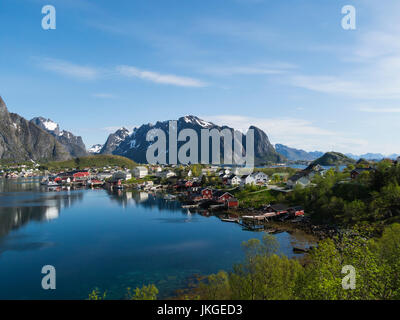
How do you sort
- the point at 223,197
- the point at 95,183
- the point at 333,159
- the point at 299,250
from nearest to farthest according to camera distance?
the point at 299,250 → the point at 223,197 → the point at 95,183 → the point at 333,159

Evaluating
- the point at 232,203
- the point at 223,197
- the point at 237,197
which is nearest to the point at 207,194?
the point at 223,197

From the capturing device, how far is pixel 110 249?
29.5 m

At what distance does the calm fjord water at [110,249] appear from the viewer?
21.2 meters

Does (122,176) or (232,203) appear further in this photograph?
(122,176)

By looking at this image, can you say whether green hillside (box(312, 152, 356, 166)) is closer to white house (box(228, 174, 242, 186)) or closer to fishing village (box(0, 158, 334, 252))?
fishing village (box(0, 158, 334, 252))

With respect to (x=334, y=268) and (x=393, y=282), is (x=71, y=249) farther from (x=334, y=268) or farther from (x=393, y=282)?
(x=393, y=282)

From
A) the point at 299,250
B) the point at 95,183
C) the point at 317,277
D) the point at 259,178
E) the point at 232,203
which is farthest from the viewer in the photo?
the point at 95,183

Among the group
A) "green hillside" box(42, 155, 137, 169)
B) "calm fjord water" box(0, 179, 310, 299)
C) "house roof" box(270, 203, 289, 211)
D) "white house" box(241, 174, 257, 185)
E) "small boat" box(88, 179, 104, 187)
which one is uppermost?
"green hillside" box(42, 155, 137, 169)

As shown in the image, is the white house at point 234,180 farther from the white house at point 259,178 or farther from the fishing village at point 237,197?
the white house at point 259,178

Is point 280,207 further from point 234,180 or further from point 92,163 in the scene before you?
point 92,163

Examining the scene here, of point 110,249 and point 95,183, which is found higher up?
point 95,183

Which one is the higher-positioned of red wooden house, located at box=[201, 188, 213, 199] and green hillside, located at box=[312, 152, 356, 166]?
green hillside, located at box=[312, 152, 356, 166]

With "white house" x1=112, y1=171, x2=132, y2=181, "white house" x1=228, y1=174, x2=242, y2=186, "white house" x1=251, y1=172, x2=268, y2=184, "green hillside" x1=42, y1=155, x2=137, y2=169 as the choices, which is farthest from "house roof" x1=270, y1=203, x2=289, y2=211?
"green hillside" x1=42, y1=155, x2=137, y2=169

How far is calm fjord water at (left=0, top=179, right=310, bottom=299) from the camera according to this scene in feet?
69.6
